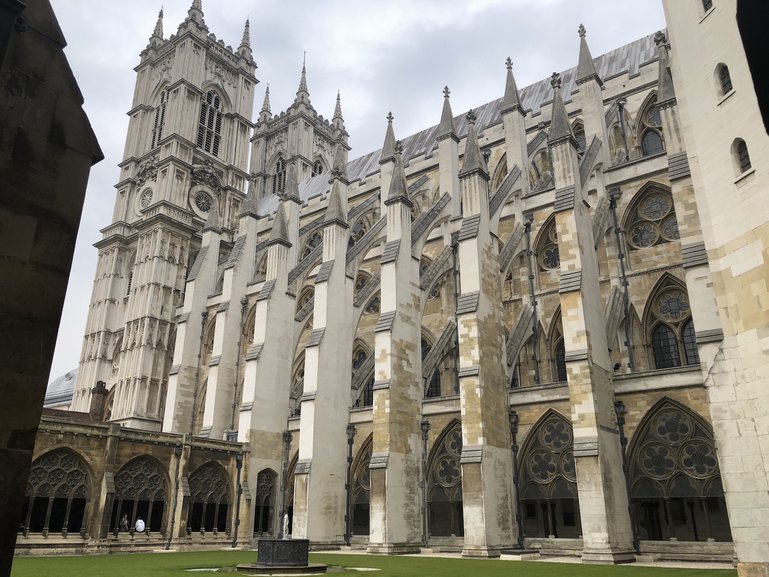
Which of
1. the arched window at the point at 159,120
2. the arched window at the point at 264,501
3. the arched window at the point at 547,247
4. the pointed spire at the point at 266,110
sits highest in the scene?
the pointed spire at the point at 266,110

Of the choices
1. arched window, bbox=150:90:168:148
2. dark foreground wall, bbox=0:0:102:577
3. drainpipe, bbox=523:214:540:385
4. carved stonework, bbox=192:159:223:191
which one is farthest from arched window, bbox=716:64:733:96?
arched window, bbox=150:90:168:148

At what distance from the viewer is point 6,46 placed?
4.47m

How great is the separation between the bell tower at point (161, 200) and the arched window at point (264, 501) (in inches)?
508

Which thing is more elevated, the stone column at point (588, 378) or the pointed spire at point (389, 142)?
the pointed spire at point (389, 142)

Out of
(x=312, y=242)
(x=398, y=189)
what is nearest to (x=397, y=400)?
(x=398, y=189)

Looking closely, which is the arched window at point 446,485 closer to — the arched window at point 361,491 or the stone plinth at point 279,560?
the arched window at point 361,491

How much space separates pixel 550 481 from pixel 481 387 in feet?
12.3

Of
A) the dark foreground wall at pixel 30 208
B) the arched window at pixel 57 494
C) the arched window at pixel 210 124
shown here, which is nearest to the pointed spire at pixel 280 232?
the arched window at pixel 57 494

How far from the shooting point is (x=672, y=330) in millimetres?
21688

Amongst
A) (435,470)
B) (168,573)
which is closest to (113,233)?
(435,470)

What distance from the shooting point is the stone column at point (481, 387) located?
19.1 metres

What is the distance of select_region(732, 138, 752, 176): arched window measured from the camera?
41.7 ft

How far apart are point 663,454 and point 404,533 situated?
873cm

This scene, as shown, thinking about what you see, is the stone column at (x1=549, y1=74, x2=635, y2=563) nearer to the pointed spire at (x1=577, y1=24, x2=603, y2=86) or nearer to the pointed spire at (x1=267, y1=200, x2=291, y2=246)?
the pointed spire at (x1=577, y1=24, x2=603, y2=86)
